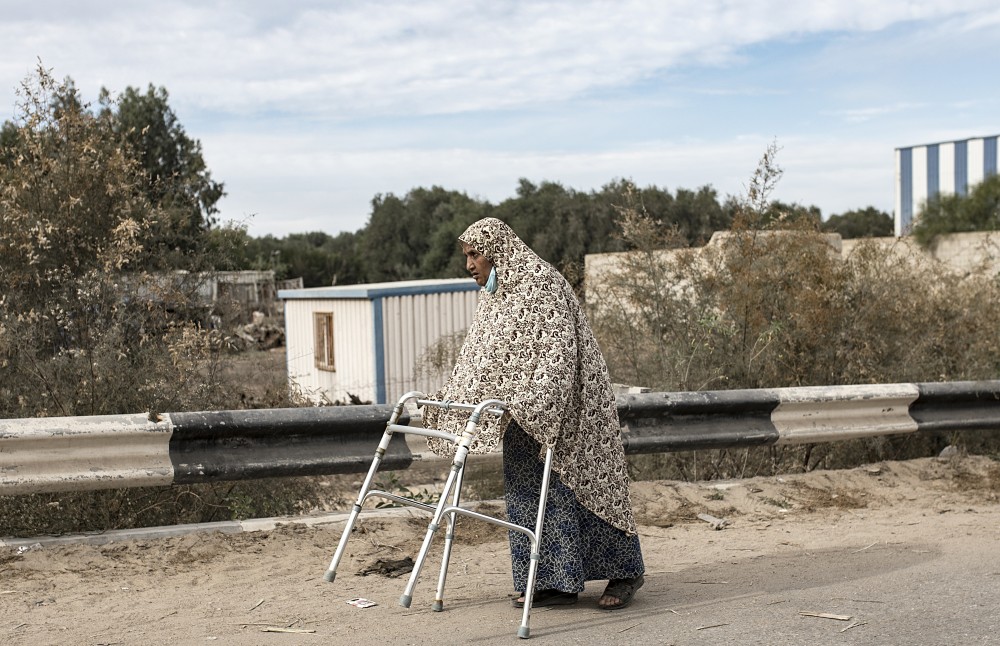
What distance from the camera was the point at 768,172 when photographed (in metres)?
9.80

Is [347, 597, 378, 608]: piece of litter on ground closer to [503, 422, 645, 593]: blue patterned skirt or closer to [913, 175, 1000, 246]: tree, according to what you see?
[503, 422, 645, 593]: blue patterned skirt

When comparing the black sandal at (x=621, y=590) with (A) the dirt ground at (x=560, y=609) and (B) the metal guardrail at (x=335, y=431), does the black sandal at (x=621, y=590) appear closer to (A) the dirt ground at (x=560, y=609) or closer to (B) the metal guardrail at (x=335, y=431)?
(A) the dirt ground at (x=560, y=609)

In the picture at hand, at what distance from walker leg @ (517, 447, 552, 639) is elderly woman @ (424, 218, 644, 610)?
12 centimetres

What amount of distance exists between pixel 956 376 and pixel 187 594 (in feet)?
22.8

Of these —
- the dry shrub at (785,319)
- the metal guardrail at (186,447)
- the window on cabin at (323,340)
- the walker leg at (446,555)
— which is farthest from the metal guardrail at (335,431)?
the window on cabin at (323,340)

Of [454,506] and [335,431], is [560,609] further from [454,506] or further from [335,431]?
[335,431]

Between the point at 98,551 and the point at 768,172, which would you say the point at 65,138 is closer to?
the point at 98,551

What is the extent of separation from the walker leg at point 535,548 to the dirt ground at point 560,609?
9 cm

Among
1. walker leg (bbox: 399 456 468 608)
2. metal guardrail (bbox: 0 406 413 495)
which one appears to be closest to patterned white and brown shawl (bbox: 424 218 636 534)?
walker leg (bbox: 399 456 468 608)

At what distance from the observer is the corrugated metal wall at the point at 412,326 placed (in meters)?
17.8

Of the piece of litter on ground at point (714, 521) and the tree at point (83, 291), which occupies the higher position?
the tree at point (83, 291)

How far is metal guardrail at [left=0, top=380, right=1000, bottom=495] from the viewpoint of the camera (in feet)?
18.6

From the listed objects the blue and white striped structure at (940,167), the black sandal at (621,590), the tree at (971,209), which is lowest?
the black sandal at (621,590)

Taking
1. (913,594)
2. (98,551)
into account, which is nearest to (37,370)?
(98,551)
